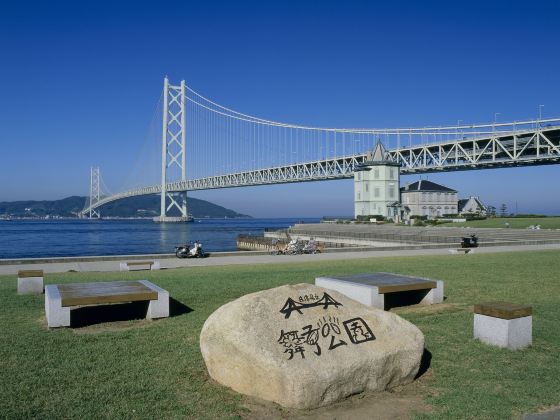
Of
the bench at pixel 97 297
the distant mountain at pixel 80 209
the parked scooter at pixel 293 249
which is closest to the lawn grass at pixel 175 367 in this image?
the bench at pixel 97 297

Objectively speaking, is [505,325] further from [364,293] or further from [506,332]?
[364,293]

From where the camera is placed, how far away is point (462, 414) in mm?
3400

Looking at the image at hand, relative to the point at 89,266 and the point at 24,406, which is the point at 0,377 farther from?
the point at 89,266

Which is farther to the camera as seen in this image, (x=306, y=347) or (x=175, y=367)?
(x=175, y=367)

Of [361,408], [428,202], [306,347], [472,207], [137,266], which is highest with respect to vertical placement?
[428,202]

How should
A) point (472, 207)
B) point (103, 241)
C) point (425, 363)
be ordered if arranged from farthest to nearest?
point (472, 207) → point (103, 241) → point (425, 363)

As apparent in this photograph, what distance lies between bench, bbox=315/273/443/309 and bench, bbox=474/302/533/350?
4.83 feet

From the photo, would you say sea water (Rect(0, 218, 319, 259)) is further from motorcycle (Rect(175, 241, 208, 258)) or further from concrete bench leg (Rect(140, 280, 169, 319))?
concrete bench leg (Rect(140, 280, 169, 319))

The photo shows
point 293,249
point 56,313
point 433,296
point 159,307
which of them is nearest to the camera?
point 56,313

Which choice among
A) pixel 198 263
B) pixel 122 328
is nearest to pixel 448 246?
pixel 198 263

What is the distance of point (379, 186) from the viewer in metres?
52.8

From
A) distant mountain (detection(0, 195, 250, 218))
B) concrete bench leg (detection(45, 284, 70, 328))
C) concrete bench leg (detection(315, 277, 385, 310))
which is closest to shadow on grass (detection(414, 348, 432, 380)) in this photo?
concrete bench leg (detection(315, 277, 385, 310))

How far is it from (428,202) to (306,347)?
6472 cm

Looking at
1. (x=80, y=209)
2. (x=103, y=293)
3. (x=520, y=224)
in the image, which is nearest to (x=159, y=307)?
(x=103, y=293)
